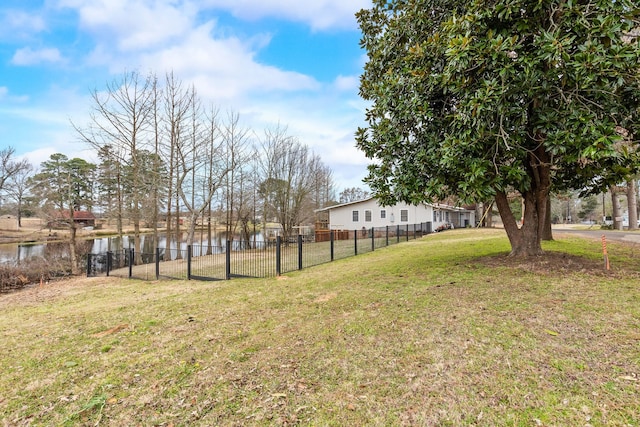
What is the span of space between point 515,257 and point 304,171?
19.4 meters

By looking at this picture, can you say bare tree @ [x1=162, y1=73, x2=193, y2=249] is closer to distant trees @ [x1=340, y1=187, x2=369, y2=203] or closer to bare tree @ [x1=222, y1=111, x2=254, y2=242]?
bare tree @ [x1=222, y1=111, x2=254, y2=242]

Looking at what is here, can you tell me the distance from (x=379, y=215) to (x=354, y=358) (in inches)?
954

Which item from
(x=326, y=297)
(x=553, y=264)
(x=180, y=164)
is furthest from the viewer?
(x=180, y=164)

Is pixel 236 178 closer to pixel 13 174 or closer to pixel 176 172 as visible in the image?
pixel 176 172

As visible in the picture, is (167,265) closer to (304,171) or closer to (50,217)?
(50,217)

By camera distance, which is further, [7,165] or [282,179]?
[7,165]

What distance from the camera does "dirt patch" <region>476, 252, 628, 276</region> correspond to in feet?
18.3

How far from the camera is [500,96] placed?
4.51 metres

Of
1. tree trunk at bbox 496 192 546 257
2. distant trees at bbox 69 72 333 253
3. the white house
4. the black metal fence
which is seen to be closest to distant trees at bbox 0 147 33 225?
distant trees at bbox 69 72 333 253

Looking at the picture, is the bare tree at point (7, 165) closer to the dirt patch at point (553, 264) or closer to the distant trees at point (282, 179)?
the distant trees at point (282, 179)

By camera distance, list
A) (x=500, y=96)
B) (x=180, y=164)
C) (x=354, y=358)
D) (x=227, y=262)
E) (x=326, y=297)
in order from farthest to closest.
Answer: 1. (x=180, y=164)
2. (x=227, y=262)
3. (x=326, y=297)
4. (x=500, y=96)
5. (x=354, y=358)

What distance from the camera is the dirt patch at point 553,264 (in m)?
5.59

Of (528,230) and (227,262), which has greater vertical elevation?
(528,230)

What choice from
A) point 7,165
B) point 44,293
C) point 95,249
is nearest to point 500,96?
point 44,293
